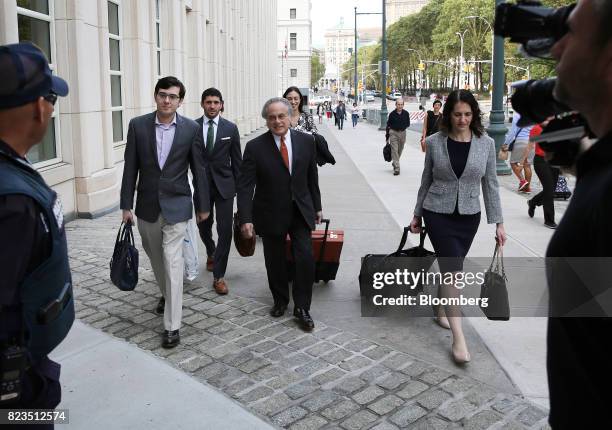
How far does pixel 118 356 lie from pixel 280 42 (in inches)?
4036

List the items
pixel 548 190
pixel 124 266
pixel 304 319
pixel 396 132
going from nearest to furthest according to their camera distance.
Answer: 1. pixel 124 266
2. pixel 304 319
3. pixel 548 190
4. pixel 396 132

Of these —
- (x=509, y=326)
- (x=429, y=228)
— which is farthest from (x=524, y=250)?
(x=429, y=228)

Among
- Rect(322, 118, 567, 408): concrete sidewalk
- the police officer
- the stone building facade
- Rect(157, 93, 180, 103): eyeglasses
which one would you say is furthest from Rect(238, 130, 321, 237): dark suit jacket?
the stone building facade

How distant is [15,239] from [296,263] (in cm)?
376

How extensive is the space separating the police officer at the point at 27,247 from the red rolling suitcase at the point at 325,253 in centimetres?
422

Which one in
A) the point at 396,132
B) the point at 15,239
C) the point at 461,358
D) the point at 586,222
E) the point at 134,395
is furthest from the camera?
the point at 396,132

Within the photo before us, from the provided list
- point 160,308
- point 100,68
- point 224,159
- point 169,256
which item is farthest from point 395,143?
Answer: point 169,256

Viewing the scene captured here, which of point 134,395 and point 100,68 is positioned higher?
point 100,68

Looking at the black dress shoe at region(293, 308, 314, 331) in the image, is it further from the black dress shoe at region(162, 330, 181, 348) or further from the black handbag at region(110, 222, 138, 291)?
the black handbag at region(110, 222, 138, 291)

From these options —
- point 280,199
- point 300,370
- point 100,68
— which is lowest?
point 300,370

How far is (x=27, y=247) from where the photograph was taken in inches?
82.7

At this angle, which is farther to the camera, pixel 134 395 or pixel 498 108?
pixel 498 108

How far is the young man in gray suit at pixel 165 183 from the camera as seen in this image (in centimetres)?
519

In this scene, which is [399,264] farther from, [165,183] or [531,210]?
[531,210]
